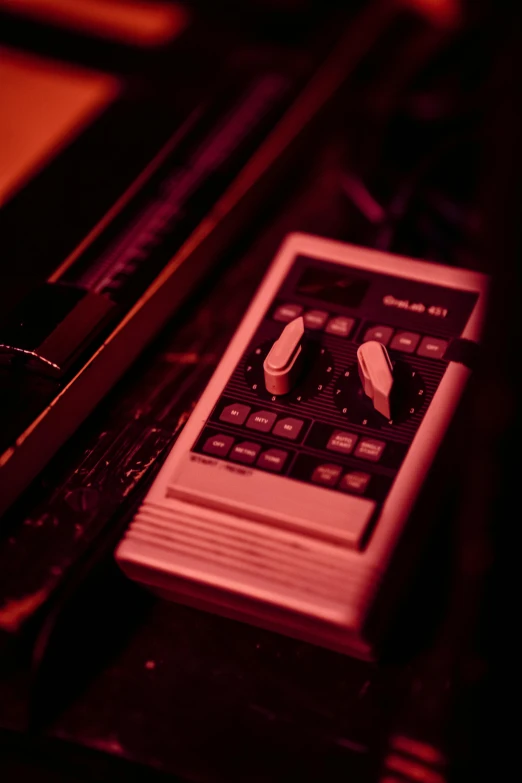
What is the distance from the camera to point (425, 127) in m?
0.77

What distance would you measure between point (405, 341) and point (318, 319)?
0.07 metres

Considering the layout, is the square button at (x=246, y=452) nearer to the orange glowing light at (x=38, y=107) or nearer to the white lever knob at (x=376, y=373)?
the white lever knob at (x=376, y=373)

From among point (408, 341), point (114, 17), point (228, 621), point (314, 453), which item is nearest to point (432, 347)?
point (408, 341)

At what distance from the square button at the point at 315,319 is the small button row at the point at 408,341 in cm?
3

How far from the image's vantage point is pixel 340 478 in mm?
470

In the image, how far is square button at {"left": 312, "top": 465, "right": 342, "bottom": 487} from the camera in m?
0.47

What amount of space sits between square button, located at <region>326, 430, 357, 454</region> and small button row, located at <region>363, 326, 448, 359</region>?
80mm

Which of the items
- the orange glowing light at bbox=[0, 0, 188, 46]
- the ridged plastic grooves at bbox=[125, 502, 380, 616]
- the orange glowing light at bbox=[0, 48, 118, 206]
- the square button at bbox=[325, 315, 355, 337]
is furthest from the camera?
the orange glowing light at bbox=[0, 0, 188, 46]

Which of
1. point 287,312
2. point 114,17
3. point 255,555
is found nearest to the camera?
point 255,555

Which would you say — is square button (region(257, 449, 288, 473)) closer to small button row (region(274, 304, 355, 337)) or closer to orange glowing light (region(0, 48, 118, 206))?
small button row (region(274, 304, 355, 337))

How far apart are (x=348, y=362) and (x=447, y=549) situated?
0.49ft

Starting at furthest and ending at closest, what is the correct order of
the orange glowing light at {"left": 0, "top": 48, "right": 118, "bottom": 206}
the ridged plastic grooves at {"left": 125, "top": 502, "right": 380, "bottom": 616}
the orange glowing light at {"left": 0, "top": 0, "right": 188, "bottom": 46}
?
the orange glowing light at {"left": 0, "top": 0, "right": 188, "bottom": 46} → the orange glowing light at {"left": 0, "top": 48, "right": 118, "bottom": 206} → the ridged plastic grooves at {"left": 125, "top": 502, "right": 380, "bottom": 616}

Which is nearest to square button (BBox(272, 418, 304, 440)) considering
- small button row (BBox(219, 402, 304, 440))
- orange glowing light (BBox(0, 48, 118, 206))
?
small button row (BBox(219, 402, 304, 440))

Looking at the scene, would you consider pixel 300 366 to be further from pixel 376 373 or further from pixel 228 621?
pixel 228 621
